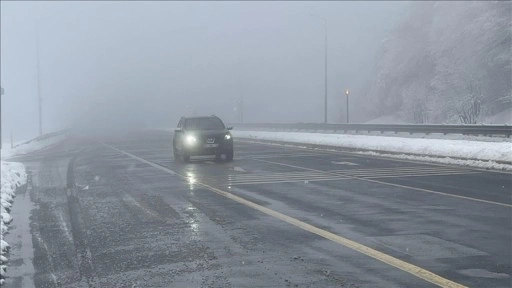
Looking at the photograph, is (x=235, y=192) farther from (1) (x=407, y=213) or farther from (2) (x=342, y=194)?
(1) (x=407, y=213)

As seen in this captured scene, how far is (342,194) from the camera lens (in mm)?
11609

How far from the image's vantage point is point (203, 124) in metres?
22.0

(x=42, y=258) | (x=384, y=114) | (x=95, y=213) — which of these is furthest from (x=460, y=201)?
(x=384, y=114)

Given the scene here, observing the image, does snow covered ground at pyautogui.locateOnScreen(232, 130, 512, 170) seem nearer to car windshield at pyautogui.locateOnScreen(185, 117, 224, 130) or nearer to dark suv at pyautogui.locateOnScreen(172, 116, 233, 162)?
dark suv at pyautogui.locateOnScreen(172, 116, 233, 162)

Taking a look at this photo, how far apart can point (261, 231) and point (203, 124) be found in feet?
46.7

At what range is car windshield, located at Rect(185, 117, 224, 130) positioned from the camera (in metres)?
21.7

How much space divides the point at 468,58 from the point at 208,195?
43.6 meters

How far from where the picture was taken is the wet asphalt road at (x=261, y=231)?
5.89 meters

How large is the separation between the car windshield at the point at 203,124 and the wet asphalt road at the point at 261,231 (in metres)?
6.67

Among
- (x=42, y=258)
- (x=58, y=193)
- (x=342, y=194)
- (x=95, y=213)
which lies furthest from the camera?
(x=58, y=193)

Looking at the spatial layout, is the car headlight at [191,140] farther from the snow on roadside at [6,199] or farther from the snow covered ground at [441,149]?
the snow covered ground at [441,149]

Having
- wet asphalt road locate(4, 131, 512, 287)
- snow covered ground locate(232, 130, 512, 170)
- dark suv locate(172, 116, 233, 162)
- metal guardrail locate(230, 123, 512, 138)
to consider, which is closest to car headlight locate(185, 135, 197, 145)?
dark suv locate(172, 116, 233, 162)

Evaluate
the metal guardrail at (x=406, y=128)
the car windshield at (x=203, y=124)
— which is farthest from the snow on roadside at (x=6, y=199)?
the metal guardrail at (x=406, y=128)

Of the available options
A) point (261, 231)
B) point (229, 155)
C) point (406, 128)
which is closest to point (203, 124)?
point (229, 155)
